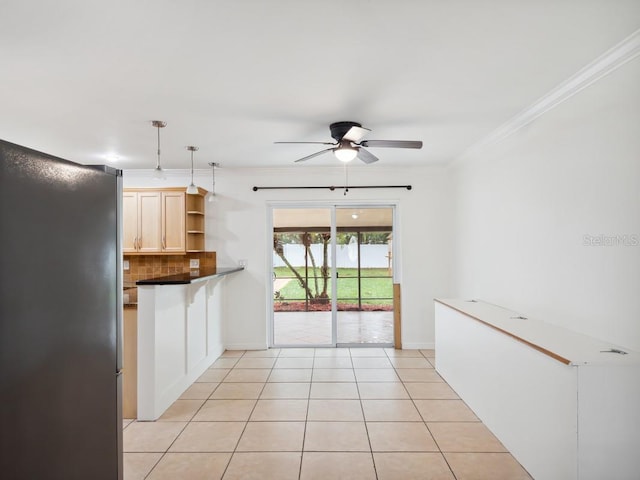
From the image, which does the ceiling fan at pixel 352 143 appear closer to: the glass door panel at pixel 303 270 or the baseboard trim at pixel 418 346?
the glass door panel at pixel 303 270

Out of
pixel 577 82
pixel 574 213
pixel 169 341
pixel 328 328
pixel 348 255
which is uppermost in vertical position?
pixel 577 82

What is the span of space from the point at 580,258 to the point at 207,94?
8.87 feet

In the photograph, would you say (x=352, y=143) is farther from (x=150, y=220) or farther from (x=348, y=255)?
(x=150, y=220)

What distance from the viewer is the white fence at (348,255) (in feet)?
17.3

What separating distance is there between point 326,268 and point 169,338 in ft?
8.14

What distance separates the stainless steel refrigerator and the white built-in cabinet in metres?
2.05

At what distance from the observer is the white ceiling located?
67.9 inches

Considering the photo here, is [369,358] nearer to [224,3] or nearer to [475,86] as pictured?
[475,86]

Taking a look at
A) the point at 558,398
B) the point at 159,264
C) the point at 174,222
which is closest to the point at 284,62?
the point at 558,398

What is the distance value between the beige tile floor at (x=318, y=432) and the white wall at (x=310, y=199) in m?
0.98

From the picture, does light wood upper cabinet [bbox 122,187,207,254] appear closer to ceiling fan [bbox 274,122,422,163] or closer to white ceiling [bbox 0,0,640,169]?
white ceiling [bbox 0,0,640,169]

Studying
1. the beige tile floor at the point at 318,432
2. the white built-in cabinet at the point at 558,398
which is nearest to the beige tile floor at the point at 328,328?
the beige tile floor at the point at 318,432

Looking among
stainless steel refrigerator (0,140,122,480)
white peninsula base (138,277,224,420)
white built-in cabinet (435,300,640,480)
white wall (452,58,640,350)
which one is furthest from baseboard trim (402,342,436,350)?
stainless steel refrigerator (0,140,122,480)

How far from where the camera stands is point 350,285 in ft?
17.6
